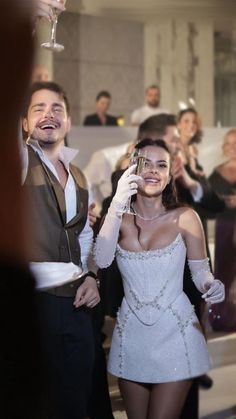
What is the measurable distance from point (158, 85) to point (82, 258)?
2.22m

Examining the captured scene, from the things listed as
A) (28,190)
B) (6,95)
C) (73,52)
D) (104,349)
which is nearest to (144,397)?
(104,349)

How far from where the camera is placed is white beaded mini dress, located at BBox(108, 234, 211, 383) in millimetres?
1657

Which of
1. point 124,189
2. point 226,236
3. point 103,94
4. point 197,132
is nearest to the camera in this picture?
point 124,189

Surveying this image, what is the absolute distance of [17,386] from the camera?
1.68 m

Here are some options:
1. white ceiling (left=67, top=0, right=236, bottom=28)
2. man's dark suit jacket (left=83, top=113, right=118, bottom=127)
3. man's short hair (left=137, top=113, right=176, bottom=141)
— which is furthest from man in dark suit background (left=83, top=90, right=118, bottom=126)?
man's short hair (left=137, top=113, right=176, bottom=141)

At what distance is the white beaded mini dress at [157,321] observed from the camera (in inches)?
65.2

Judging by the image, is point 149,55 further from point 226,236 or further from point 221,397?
point 221,397

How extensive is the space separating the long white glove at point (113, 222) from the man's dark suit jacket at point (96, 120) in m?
1.75

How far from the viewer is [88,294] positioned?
Answer: 5.44 ft

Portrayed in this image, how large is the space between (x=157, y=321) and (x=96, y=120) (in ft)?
6.33

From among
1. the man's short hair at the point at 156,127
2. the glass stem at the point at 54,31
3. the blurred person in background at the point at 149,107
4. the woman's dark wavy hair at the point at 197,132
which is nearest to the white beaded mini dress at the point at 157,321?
the glass stem at the point at 54,31

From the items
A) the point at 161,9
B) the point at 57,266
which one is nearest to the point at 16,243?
the point at 57,266

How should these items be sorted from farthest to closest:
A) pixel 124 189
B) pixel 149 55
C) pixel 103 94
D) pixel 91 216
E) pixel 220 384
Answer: pixel 149 55 < pixel 103 94 < pixel 220 384 < pixel 91 216 < pixel 124 189

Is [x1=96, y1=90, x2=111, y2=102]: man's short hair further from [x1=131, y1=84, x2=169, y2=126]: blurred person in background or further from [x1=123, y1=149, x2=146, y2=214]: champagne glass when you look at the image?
[x1=123, y1=149, x2=146, y2=214]: champagne glass
